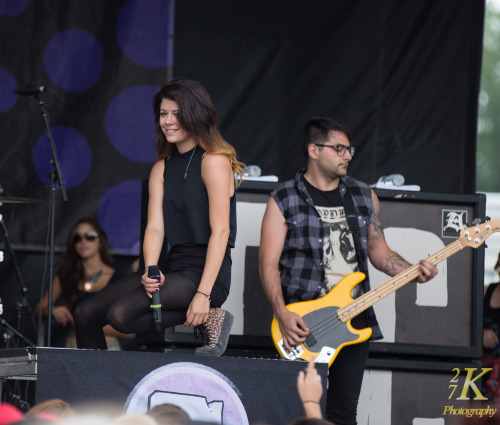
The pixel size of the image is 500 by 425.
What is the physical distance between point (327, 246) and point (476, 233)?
1026 millimetres

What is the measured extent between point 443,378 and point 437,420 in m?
0.27

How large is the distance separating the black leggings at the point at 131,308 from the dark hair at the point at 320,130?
60.4 inches

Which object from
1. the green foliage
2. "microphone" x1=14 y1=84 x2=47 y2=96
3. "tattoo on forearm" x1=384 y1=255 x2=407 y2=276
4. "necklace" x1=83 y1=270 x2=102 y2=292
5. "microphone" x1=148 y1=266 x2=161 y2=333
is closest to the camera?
"microphone" x1=148 y1=266 x2=161 y2=333

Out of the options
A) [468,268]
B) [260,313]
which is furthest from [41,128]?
[468,268]

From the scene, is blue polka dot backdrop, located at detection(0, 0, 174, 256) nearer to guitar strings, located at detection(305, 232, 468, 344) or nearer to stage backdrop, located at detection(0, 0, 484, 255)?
stage backdrop, located at detection(0, 0, 484, 255)

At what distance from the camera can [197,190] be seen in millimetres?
4289

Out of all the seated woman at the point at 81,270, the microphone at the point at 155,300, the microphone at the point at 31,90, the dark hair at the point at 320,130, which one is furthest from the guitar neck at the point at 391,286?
the microphone at the point at 31,90

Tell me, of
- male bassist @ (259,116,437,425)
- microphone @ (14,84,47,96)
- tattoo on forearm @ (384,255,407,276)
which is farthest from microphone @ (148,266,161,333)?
Result: microphone @ (14,84,47,96)

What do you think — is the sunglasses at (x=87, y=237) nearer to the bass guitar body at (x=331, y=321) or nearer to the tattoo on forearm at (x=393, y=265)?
the bass guitar body at (x=331, y=321)

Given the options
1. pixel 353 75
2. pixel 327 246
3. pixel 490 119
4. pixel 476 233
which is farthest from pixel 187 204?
pixel 490 119

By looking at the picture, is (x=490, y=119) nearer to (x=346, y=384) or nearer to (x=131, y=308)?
(x=346, y=384)

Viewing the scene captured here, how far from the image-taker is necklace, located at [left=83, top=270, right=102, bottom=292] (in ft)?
22.2

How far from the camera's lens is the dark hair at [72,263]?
6766 millimetres

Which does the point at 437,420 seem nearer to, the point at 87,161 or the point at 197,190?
the point at 197,190
